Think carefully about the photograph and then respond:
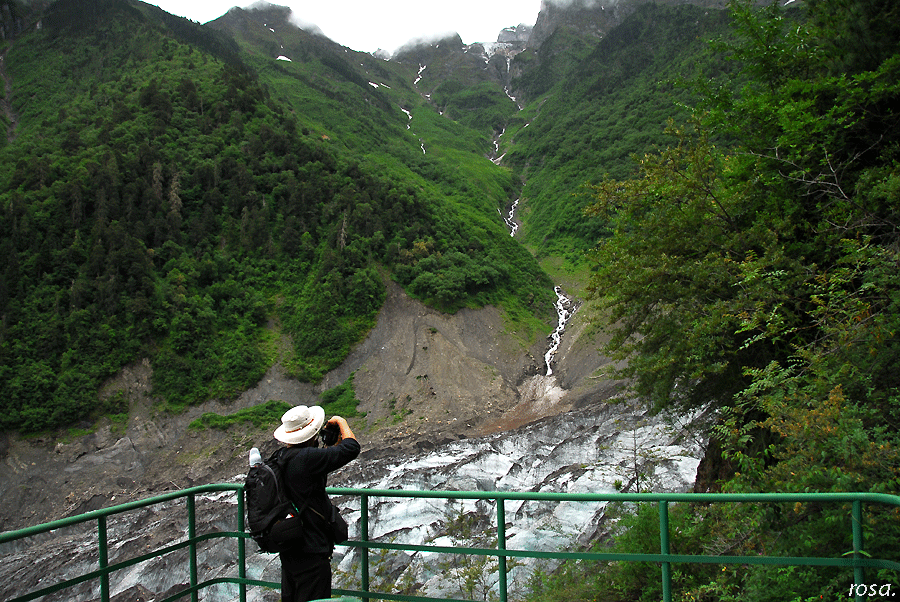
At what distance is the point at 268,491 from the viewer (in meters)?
3.76

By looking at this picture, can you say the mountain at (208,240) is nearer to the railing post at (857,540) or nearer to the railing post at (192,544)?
the railing post at (192,544)

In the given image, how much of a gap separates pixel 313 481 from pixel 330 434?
491 millimetres

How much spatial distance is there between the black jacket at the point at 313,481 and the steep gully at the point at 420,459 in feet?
3.06

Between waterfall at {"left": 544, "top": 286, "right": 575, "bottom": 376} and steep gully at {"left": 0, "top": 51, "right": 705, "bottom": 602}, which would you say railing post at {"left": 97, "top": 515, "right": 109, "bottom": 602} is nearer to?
steep gully at {"left": 0, "top": 51, "right": 705, "bottom": 602}

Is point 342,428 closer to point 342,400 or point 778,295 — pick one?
point 778,295

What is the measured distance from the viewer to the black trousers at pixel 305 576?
12.8 feet

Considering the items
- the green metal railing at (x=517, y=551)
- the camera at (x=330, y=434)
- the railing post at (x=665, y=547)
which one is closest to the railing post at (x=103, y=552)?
the green metal railing at (x=517, y=551)

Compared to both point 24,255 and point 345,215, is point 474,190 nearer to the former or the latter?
point 345,215

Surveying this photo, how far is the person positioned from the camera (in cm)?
382

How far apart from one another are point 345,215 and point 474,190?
3236 centimetres

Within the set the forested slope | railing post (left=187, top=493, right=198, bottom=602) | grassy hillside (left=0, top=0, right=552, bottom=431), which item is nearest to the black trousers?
railing post (left=187, top=493, right=198, bottom=602)

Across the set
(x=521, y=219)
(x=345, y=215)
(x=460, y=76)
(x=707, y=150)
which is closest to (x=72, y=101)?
(x=345, y=215)

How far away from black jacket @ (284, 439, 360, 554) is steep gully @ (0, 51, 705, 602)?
0.93 meters

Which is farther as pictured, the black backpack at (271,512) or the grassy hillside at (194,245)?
the grassy hillside at (194,245)
